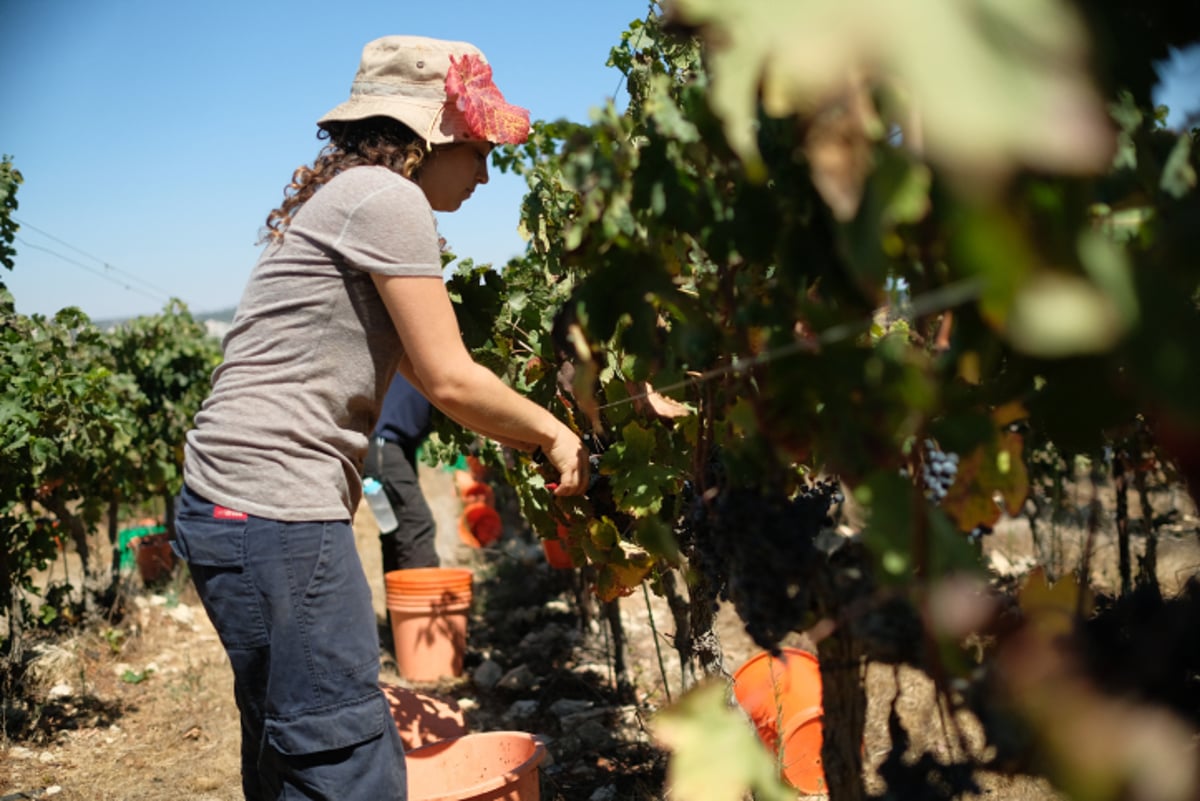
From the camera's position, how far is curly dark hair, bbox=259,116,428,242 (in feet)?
6.29

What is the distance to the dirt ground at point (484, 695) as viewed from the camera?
3393mm

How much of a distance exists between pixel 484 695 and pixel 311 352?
319cm

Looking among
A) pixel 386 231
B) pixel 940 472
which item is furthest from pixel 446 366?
pixel 940 472

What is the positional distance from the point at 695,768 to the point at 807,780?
2183 mm

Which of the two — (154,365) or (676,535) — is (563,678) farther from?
(154,365)

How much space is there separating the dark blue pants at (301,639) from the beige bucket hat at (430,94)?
0.79 meters

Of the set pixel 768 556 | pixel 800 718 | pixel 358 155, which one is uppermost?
pixel 358 155

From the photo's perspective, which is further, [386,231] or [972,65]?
[386,231]

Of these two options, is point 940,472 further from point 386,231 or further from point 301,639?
point 301,639

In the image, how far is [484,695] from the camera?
15.2 ft

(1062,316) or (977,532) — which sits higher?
(1062,316)

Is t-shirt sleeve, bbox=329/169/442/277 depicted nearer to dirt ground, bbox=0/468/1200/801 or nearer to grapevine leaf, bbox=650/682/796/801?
grapevine leaf, bbox=650/682/796/801

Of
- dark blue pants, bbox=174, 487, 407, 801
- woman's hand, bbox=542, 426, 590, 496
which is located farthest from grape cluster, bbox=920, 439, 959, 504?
dark blue pants, bbox=174, 487, 407, 801

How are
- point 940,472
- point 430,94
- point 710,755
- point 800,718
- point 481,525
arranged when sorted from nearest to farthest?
point 710,755, point 940,472, point 430,94, point 800,718, point 481,525
